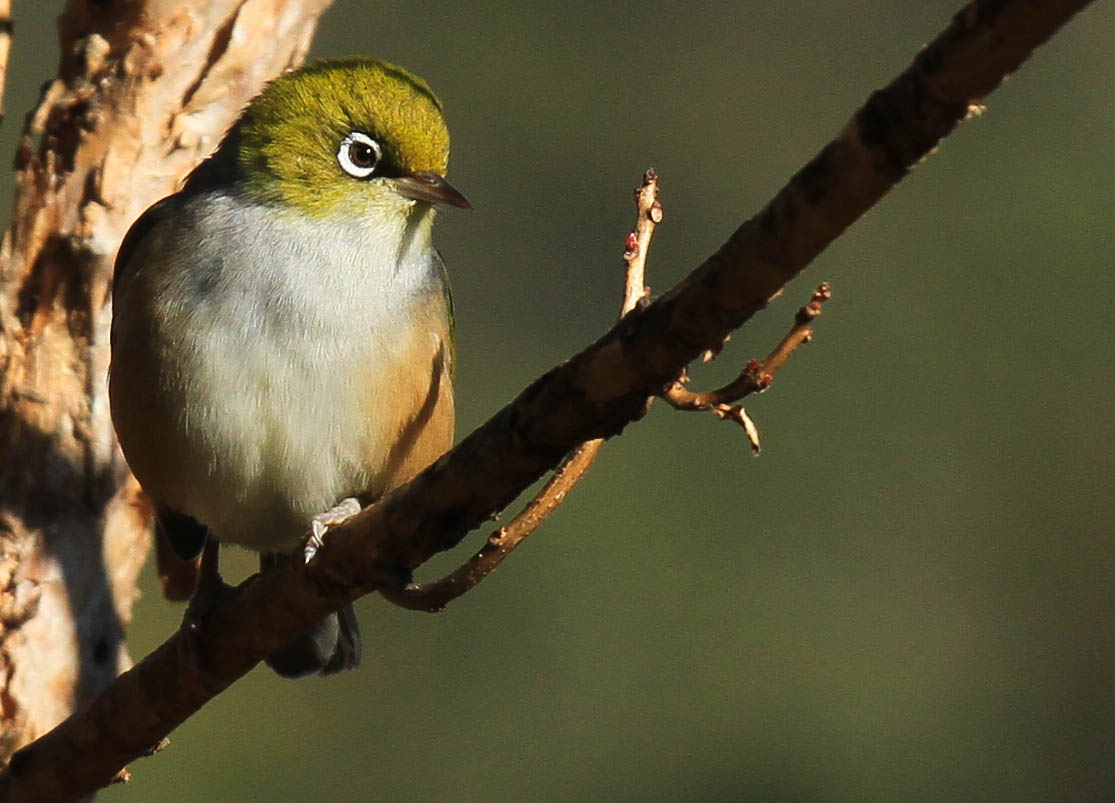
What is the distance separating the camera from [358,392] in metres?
4.74

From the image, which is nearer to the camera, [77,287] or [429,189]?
[429,189]

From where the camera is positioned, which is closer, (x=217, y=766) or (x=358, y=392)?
(x=358, y=392)

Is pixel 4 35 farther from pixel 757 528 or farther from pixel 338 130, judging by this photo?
pixel 757 528

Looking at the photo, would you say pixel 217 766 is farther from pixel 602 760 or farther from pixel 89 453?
pixel 89 453

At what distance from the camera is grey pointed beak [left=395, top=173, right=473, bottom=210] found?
480 centimetres

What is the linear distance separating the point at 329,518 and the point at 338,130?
116 centimetres

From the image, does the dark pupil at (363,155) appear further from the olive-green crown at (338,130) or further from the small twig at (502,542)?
the small twig at (502,542)

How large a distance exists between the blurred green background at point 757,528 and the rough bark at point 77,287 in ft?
17.6

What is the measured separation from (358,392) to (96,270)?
122cm

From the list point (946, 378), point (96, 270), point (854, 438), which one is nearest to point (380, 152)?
point (96, 270)

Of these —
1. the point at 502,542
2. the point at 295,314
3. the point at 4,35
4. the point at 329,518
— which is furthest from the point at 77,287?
the point at 502,542

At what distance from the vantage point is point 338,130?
497cm

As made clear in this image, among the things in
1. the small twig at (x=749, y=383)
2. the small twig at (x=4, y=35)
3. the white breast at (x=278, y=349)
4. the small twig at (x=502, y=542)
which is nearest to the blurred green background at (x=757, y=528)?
the small twig at (x=4, y=35)

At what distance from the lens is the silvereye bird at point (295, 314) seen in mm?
4730
